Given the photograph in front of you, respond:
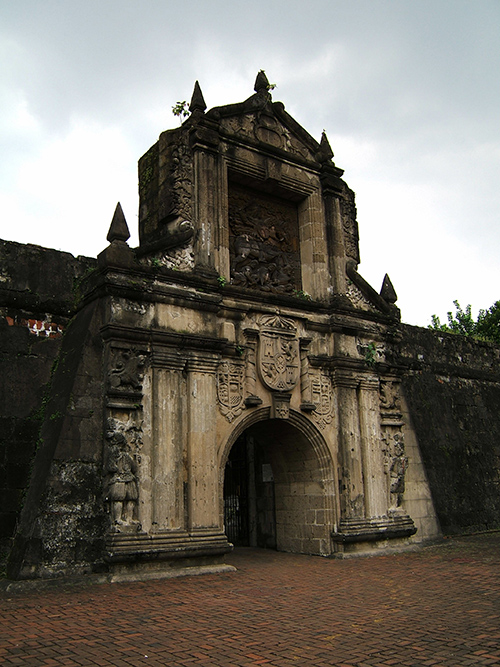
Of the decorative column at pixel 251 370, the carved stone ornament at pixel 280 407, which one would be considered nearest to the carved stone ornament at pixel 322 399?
the carved stone ornament at pixel 280 407

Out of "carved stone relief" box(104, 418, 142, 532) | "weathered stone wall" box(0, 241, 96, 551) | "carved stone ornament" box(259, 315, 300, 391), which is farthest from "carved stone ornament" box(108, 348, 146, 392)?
"carved stone ornament" box(259, 315, 300, 391)

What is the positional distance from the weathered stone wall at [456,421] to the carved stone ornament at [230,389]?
499cm

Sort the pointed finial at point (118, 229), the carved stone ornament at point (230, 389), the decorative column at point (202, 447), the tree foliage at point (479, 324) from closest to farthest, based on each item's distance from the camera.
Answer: the decorative column at point (202, 447) → the pointed finial at point (118, 229) → the carved stone ornament at point (230, 389) → the tree foliage at point (479, 324)

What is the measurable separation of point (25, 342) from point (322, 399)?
496 centimetres

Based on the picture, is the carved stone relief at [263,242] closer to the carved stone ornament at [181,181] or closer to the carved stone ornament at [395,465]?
the carved stone ornament at [181,181]

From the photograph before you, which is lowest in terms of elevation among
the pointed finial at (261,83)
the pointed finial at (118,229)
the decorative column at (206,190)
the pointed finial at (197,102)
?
the pointed finial at (118,229)

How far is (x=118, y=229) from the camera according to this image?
352 inches

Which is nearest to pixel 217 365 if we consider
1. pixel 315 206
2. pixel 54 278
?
pixel 54 278

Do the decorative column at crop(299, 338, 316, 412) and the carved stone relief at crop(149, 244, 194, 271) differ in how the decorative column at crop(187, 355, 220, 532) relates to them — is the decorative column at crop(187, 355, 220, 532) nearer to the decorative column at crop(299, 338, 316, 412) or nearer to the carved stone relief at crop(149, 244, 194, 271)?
the carved stone relief at crop(149, 244, 194, 271)

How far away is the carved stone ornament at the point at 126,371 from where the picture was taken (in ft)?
27.5

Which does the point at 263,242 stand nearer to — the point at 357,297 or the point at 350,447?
the point at 357,297

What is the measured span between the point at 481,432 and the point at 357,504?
654 centimetres

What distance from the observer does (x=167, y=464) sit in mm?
8539

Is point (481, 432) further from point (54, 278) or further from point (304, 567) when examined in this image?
point (54, 278)
